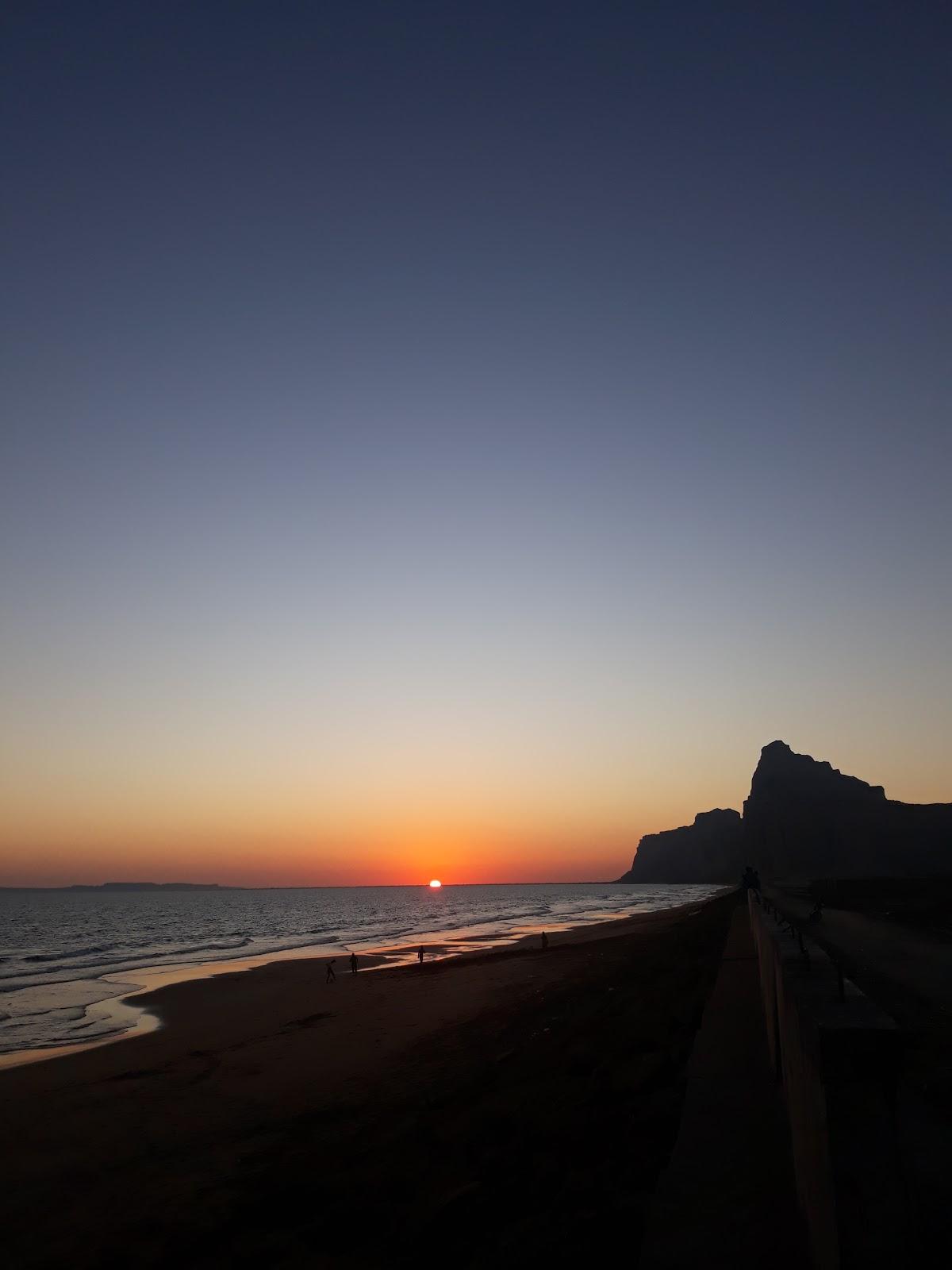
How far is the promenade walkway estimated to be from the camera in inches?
196

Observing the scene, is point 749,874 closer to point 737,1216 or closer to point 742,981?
point 742,981

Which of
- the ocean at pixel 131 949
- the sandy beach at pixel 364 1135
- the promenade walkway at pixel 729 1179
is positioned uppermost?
the promenade walkway at pixel 729 1179

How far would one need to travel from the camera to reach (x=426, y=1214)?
698cm

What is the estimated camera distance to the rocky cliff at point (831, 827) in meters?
123

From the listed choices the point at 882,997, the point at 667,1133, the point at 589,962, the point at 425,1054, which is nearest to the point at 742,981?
the point at 882,997

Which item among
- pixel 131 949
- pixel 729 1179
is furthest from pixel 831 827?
pixel 729 1179

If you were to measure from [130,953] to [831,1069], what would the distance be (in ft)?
205

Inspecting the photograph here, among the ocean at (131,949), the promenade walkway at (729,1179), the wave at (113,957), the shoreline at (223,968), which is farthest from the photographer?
the wave at (113,957)

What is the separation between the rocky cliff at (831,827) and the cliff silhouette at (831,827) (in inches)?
5.8

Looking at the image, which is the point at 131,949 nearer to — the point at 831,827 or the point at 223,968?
the point at 223,968

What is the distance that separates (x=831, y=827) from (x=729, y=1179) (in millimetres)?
149660

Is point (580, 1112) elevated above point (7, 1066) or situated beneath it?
elevated above

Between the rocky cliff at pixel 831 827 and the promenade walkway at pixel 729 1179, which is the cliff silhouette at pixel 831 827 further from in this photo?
the promenade walkway at pixel 729 1179

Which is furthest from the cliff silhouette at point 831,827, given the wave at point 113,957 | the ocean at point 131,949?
the wave at point 113,957
